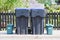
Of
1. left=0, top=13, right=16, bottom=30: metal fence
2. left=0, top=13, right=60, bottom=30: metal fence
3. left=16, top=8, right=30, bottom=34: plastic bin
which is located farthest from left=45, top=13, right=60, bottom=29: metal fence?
left=16, top=8, right=30, bottom=34: plastic bin

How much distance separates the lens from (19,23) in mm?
13320

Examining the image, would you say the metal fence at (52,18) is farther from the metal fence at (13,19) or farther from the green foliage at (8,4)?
the green foliage at (8,4)

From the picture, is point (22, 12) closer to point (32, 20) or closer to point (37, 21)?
point (32, 20)

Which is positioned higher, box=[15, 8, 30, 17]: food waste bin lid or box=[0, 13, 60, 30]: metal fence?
box=[15, 8, 30, 17]: food waste bin lid

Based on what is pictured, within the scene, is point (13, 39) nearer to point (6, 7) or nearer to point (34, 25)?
point (34, 25)

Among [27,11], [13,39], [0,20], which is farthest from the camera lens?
[0,20]

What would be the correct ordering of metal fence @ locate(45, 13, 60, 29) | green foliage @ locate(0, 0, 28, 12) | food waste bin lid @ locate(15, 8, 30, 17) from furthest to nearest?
green foliage @ locate(0, 0, 28, 12)
metal fence @ locate(45, 13, 60, 29)
food waste bin lid @ locate(15, 8, 30, 17)

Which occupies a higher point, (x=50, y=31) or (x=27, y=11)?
(x=27, y=11)

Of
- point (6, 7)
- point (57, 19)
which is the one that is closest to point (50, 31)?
point (57, 19)

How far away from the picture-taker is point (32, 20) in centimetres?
1338

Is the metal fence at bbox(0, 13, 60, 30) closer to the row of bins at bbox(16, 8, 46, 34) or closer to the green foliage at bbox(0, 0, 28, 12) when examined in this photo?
the green foliage at bbox(0, 0, 28, 12)

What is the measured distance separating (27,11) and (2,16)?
4.11 m

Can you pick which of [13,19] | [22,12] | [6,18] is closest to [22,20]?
[22,12]

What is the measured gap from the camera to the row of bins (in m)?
13.2
